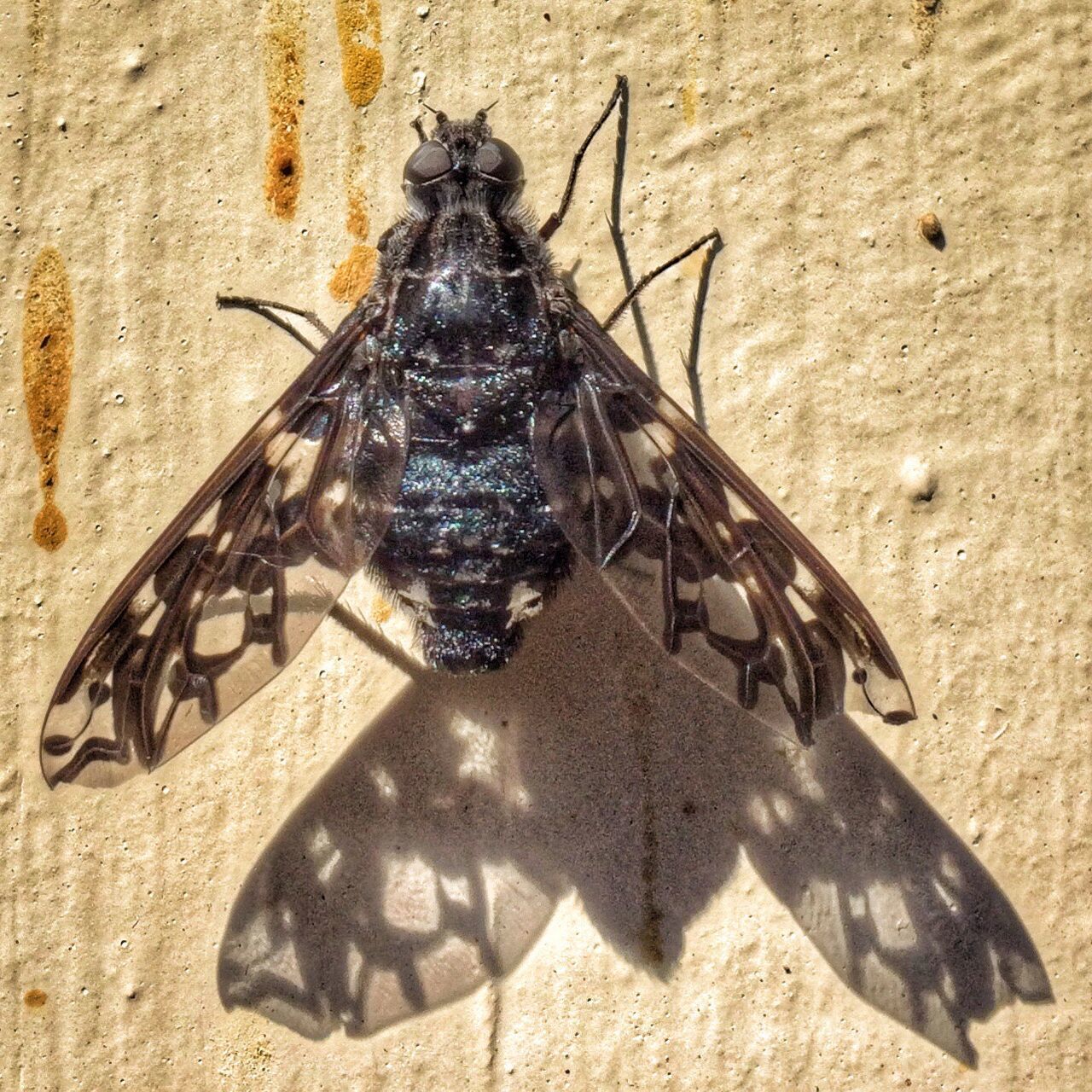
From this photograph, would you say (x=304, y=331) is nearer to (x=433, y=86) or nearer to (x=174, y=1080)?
(x=433, y=86)

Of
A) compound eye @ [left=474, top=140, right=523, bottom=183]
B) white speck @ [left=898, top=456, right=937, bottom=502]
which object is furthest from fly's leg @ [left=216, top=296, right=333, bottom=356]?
white speck @ [left=898, top=456, right=937, bottom=502]

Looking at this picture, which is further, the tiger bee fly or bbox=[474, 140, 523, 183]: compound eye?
bbox=[474, 140, 523, 183]: compound eye

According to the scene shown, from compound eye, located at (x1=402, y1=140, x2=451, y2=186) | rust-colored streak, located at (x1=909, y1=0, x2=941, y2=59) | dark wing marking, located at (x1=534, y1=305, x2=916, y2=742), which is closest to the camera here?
dark wing marking, located at (x1=534, y1=305, x2=916, y2=742)

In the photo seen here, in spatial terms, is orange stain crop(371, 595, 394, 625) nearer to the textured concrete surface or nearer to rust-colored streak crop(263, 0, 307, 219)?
the textured concrete surface

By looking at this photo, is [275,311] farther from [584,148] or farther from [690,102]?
[690,102]

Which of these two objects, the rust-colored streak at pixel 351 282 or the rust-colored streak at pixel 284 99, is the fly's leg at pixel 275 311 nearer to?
the rust-colored streak at pixel 351 282

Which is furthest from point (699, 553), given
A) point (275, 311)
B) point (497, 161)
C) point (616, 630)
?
point (275, 311)

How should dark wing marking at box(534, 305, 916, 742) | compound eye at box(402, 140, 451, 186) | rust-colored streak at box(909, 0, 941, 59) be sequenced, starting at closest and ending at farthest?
dark wing marking at box(534, 305, 916, 742) < compound eye at box(402, 140, 451, 186) < rust-colored streak at box(909, 0, 941, 59)
